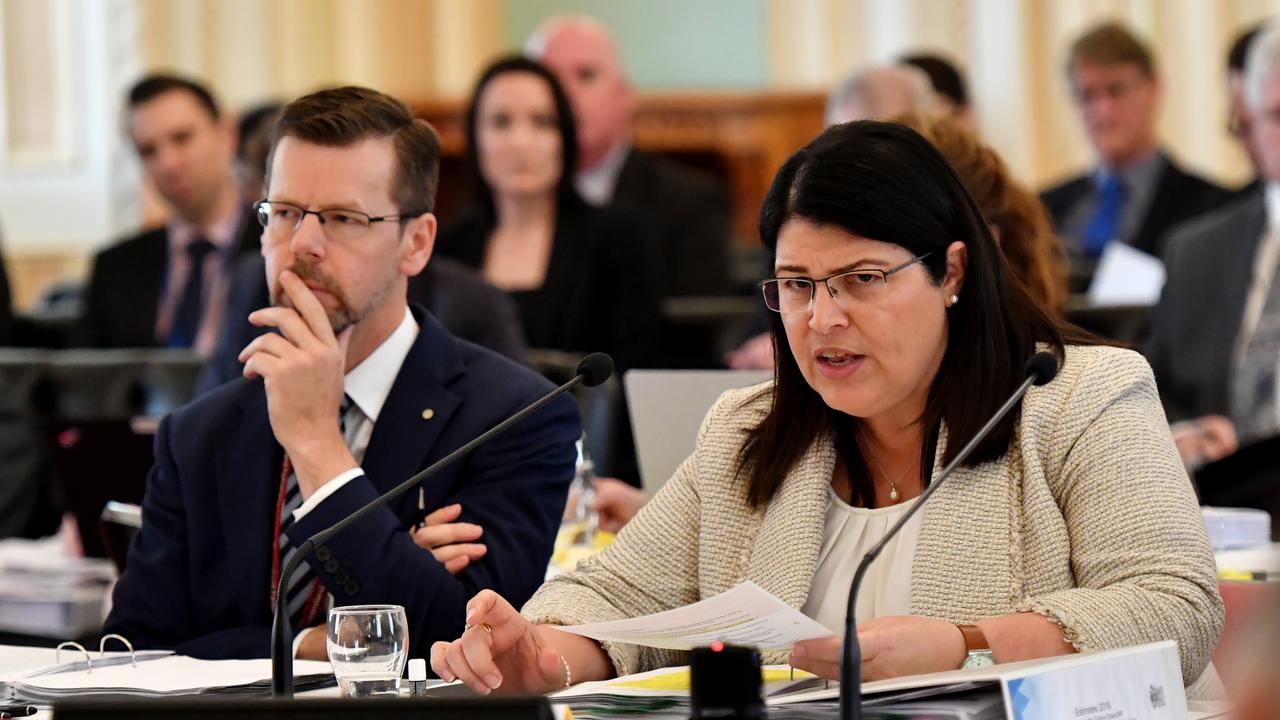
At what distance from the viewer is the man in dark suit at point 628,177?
5.49 m

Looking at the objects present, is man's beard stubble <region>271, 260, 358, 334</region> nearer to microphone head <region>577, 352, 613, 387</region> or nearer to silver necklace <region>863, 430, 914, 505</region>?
microphone head <region>577, 352, 613, 387</region>

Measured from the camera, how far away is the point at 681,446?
8.96 feet

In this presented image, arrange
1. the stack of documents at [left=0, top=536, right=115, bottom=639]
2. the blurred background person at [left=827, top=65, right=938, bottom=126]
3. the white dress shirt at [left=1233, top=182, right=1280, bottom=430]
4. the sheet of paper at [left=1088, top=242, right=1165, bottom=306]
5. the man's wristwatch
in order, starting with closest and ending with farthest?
the man's wristwatch → the stack of documents at [left=0, top=536, right=115, bottom=639] → the blurred background person at [left=827, top=65, right=938, bottom=126] → the white dress shirt at [left=1233, top=182, right=1280, bottom=430] → the sheet of paper at [left=1088, top=242, right=1165, bottom=306]

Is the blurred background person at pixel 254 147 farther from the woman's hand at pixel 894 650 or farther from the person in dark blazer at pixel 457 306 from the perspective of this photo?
the woman's hand at pixel 894 650

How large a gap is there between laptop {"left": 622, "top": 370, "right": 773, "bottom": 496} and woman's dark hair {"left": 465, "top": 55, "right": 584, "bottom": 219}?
1.92 meters

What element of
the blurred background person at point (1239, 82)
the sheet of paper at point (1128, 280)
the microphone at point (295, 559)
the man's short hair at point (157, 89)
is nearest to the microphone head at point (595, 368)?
the microphone at point (295, 559)

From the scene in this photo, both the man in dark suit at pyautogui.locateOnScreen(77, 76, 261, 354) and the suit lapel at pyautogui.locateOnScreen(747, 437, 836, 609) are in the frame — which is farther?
the man in dark suit at pyautogui.locateOnScreen(77, 76, 261, 354)

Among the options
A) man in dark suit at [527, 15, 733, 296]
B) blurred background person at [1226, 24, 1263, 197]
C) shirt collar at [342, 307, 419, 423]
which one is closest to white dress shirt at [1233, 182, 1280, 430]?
blurred background person at [1226, 24, 1263, 197]

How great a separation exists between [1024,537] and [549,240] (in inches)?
108

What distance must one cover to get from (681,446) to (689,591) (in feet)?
1.80

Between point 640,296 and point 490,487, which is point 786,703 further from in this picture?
point 640,296

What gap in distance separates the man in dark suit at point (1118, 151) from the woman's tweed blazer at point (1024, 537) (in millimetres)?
3971

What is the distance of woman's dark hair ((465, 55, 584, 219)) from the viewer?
4.59 meters

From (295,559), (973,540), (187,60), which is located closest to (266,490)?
(295,559)
